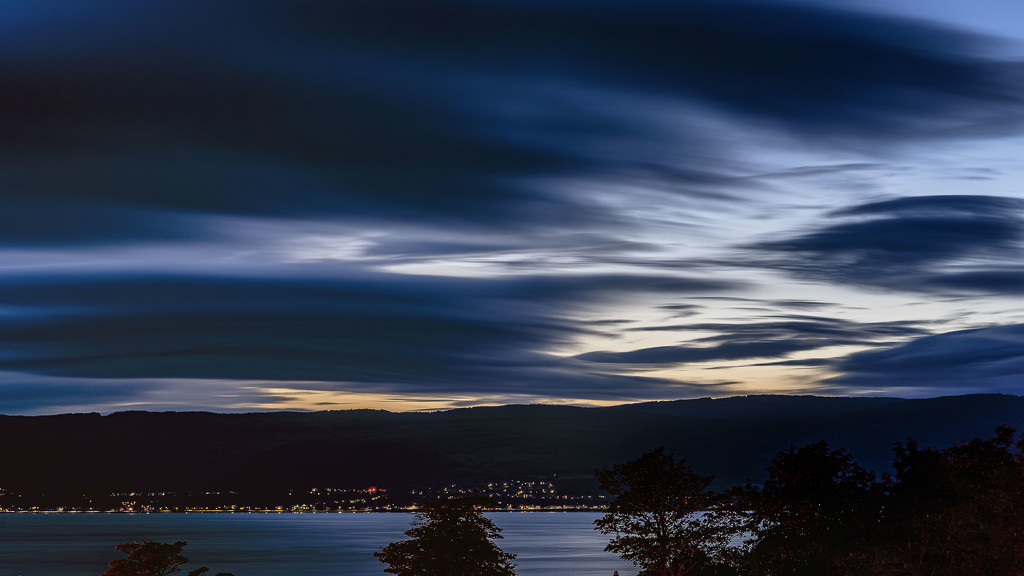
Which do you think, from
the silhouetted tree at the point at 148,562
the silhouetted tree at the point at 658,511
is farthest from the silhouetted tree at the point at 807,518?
the silhouetted tree at the point at 148,562

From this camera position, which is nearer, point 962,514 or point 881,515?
point 962,514

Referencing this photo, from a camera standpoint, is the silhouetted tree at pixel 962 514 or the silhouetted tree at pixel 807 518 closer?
the silhouetted tree at pixel 962 514

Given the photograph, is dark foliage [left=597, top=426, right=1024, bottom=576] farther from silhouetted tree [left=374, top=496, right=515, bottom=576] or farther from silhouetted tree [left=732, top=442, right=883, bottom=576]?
silhouetted tree [left=374, top=496, right=515, bottom=576]

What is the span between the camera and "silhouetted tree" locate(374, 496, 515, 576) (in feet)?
187

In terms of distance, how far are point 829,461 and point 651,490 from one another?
1205 centimetres

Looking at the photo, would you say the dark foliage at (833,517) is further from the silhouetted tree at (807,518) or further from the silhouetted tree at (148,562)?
the silhouetted tree at (148,562)

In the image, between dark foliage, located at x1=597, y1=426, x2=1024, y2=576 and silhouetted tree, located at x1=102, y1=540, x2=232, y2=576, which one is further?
silhouetted tree, located at x1=102, y1=540, x2=232, y2=576

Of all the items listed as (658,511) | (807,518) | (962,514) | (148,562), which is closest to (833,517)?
(807,518)

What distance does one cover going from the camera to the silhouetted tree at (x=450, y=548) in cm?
5712

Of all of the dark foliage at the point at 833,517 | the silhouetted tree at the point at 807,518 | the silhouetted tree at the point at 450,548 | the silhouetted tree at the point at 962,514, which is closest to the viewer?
the dark foliage at the point at 833,517

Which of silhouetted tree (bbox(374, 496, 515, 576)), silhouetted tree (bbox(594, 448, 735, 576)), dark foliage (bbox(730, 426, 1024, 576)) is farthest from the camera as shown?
dark foliage (bbox(730, 426, 1024, 576))

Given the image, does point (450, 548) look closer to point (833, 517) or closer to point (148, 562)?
point (148, 562)

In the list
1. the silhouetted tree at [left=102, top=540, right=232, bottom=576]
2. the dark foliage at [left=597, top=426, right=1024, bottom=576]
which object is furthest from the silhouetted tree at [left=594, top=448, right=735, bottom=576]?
the silhouetted tree at [left=102, top=540, right=232, bottom=576]

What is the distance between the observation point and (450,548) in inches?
2259
